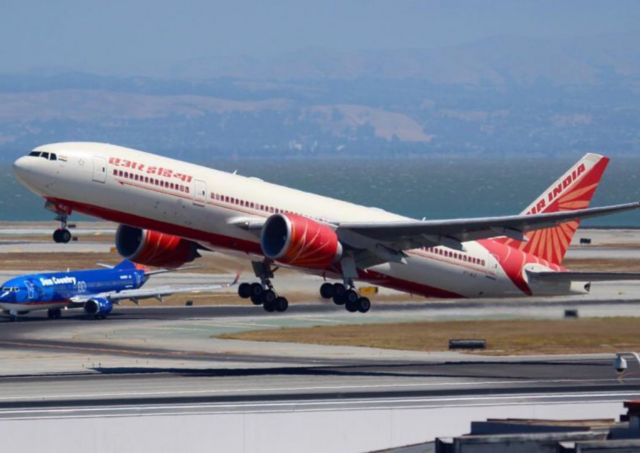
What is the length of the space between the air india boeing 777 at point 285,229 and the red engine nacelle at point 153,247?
0.05 meters

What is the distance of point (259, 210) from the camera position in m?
72.2

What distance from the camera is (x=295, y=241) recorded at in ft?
230

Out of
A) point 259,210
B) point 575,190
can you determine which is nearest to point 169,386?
point 259,210

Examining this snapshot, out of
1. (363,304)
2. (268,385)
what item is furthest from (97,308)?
(268,385)

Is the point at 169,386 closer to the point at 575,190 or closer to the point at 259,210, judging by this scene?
the point at 259,210

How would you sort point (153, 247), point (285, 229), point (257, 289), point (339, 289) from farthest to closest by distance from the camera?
1. point (257, 289)
2. point (153, 247)
3. point (339, 289)
4. point (285, 229)

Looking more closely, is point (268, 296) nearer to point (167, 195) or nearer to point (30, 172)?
point (167, 195)

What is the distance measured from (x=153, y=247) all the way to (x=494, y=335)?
82.4 feet

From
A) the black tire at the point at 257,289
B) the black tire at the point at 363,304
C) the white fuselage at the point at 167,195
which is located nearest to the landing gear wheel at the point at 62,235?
the white fuselage at the point at 167,195

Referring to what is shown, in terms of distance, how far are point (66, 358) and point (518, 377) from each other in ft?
84.2

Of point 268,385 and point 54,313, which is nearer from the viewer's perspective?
point 268,385

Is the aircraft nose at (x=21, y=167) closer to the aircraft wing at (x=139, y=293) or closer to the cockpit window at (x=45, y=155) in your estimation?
the cockpit window at (x=45, y=155)

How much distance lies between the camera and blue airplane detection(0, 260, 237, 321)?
10862 cm

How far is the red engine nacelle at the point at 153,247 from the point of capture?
75.6 m
